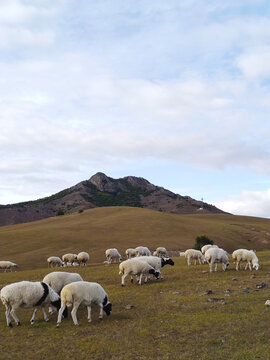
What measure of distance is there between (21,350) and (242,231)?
6857 cm

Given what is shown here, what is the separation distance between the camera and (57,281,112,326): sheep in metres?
13.6

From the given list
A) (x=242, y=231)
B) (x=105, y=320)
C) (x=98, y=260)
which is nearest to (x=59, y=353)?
(x=105, y=320)

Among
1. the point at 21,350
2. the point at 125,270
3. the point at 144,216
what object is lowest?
the point at 21,350

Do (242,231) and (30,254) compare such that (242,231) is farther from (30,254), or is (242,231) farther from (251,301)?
(251,301)

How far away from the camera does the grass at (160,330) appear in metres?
10.3

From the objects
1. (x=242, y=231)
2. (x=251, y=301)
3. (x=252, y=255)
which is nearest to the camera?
(x=251, y=301)

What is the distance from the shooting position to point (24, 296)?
44.0 ft

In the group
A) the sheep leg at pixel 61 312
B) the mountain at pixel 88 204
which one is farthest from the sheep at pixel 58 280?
the mountain at pixel 88 204

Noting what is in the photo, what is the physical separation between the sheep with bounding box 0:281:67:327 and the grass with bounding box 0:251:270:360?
0.77 meters

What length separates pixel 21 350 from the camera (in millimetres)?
11031

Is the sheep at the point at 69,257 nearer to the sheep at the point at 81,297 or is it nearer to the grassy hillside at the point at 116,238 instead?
the grassy hillside at the point at 116,238

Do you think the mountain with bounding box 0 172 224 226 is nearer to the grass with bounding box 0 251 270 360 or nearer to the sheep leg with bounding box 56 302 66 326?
the grass with bounding box 0 251 270 360

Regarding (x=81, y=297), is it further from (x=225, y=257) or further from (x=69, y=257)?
(x=69, y=257)

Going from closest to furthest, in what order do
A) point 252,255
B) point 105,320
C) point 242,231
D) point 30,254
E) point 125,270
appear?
point 105,320, point 125,270, point 252,255, point 30,254, point 242,231
